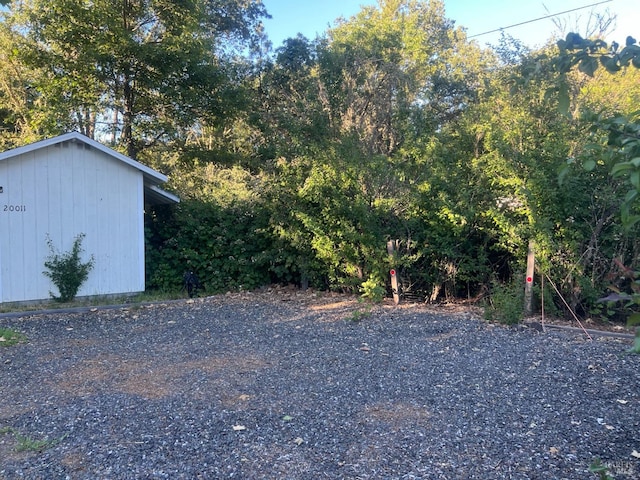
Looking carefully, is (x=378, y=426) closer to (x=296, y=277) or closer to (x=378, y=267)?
(x=378, y=267)

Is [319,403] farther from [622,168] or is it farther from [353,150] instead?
[353,150]

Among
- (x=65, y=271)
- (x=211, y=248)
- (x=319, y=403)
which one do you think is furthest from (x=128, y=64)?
(x=319, y=403)

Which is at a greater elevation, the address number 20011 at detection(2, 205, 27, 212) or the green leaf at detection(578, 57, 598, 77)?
the address number 20011 at detection(2, 205, 27, 212)

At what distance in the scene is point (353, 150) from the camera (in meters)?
9.98

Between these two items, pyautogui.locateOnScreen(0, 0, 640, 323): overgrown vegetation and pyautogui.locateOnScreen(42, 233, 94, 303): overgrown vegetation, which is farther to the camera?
pyautogui.locateOnScreen(42, 233, 94, 303): overgrown vegetation

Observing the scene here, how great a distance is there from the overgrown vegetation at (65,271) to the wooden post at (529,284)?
8.58 m

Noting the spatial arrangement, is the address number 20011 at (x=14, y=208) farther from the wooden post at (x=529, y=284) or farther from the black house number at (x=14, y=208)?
the wooden post at (x=529, y=284)

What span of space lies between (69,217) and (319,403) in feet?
26.3

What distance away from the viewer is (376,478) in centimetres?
316

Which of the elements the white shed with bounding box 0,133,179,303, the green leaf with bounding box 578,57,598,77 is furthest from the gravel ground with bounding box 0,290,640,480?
the white shed with bounding box 0,133,179,303

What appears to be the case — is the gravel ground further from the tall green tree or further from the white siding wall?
the tall green tree

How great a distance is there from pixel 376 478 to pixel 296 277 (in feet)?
30.5

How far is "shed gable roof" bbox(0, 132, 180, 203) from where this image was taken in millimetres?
9595

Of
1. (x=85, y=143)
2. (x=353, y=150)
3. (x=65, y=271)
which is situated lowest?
(x=65, y=271)
